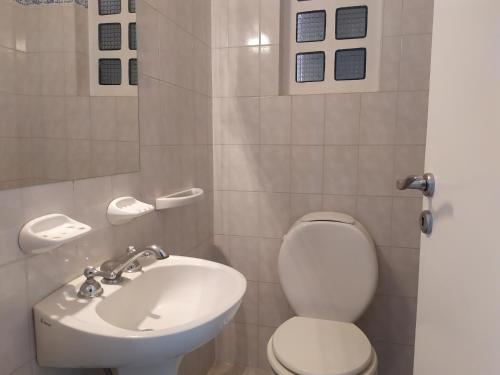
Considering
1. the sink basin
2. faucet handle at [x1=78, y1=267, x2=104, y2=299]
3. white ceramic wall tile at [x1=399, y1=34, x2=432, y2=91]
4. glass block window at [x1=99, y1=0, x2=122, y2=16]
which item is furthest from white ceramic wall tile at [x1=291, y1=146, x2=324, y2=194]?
faucet handle at [x1=78, y1=267, x2=104, y2=299]

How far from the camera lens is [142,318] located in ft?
3.64

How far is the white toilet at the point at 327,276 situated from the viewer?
1562 millimetres

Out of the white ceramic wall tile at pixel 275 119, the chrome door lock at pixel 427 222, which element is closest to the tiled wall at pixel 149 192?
the white ceramic wall tile at pixel 275 119

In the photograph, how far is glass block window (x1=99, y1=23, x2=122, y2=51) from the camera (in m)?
1.11

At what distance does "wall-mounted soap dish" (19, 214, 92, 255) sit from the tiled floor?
4.80 feet

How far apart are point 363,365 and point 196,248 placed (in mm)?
911

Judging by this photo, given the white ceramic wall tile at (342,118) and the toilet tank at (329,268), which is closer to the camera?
the toilet tank at (329,268)

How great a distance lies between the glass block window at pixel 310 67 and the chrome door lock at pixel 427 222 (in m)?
1.21

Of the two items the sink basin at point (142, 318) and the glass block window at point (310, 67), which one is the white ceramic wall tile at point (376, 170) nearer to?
the glass block window at point (310, 67)

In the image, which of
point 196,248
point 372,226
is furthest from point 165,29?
point 372,226

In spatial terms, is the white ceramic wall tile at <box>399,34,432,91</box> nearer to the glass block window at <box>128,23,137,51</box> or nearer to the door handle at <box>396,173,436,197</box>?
the door handle at <box>396,173,436,197</box>

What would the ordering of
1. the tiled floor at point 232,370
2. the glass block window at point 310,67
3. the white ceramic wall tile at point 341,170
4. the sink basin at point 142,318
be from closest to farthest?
the sink basin at point 142,318, the white ceramic wall tile at point 341,170, the glass block window at point 310,67, the tiled floor at point 232,370

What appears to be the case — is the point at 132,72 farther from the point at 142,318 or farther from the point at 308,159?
the point at 308,159

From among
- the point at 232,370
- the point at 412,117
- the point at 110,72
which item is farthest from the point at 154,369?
the point at 412,117
